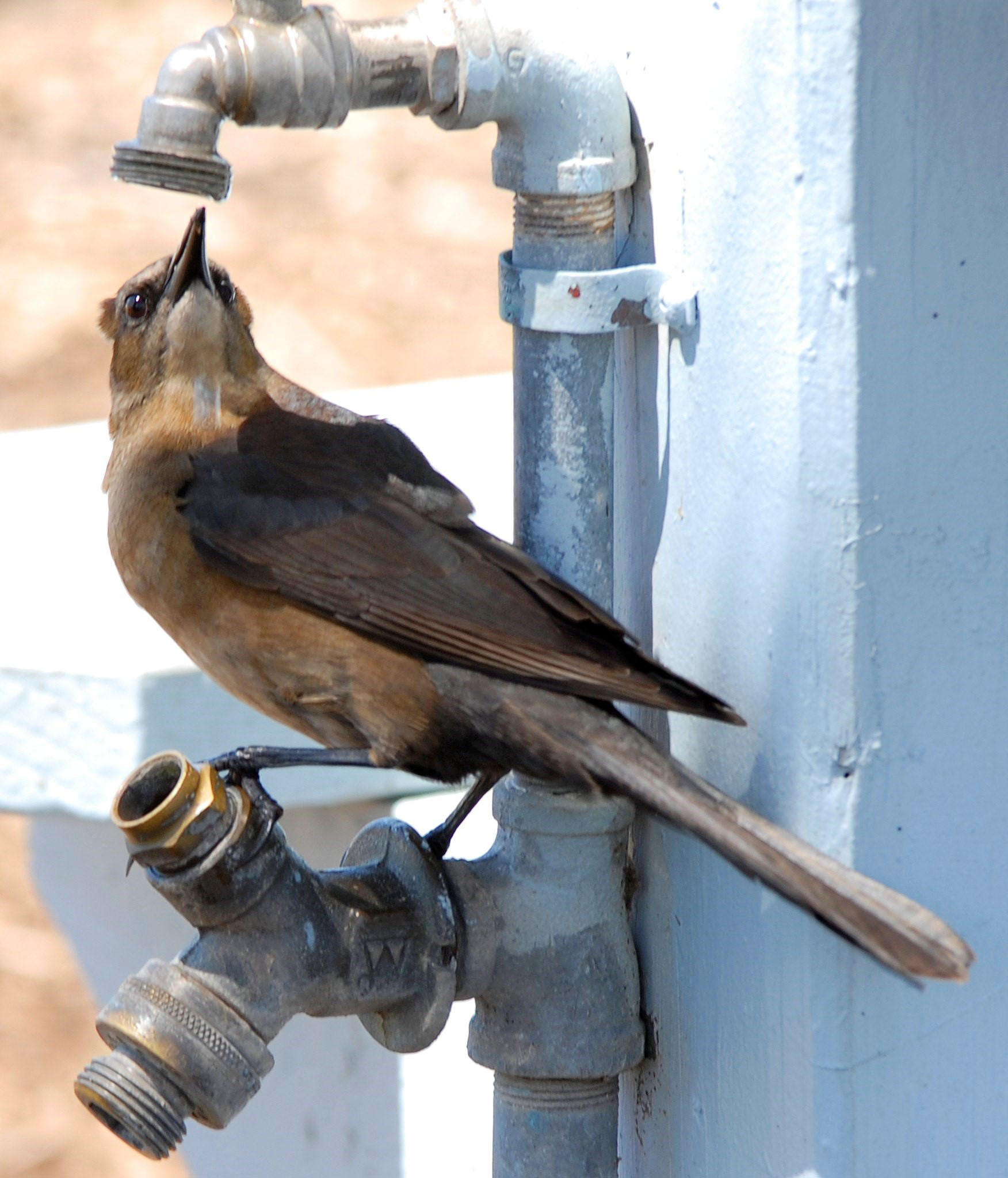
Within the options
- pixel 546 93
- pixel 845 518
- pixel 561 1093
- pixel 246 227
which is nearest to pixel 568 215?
pixel 546 93

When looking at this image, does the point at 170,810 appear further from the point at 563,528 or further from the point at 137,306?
the point at 137,306

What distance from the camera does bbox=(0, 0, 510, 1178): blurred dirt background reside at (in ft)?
23.6

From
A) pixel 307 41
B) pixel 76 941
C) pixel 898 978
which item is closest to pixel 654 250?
pixel 307 41

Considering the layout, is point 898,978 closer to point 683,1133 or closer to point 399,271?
point 683,1133

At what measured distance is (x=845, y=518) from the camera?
1.73m

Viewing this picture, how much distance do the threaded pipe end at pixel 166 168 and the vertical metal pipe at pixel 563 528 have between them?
1.16ft

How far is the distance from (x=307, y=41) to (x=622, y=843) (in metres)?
0.95

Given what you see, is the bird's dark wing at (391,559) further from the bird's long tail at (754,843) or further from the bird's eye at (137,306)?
the bird's eye at (137,306)

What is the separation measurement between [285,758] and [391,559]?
0.30 meters

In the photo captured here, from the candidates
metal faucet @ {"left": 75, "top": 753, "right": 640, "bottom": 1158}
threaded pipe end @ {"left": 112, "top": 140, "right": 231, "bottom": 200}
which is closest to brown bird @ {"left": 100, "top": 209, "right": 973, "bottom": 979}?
metal faucet @ {"left": 75, "top": 753, "right": 640, "bottom": 1158}

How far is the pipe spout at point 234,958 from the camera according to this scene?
196 cm

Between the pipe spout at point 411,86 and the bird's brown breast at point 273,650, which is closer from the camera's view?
the pipe spout at point 411,86

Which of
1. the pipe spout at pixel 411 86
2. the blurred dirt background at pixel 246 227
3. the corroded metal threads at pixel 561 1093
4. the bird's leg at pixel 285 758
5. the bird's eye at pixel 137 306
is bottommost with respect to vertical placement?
the corroded metal threads at pixel 561 1093

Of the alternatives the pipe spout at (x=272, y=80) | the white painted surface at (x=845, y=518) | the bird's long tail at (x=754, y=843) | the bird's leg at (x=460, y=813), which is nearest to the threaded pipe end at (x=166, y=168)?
the pipe spout at (x=272, y=80)
